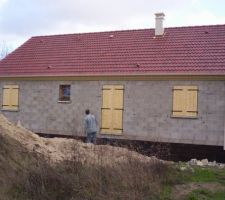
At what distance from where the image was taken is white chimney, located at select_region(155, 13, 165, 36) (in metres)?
25.7

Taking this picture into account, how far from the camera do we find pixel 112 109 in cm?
2380

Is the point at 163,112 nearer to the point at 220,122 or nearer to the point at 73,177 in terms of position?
the point at 220,122

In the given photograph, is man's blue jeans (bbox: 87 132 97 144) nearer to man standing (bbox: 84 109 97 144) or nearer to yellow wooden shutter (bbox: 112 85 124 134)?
man standing (bbox: 84 109 97 144)

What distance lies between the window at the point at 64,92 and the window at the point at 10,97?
2.81 metres

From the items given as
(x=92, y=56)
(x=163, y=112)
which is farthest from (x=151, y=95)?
(x=92, y=56)

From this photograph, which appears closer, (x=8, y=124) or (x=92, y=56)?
(x=8, y=124)

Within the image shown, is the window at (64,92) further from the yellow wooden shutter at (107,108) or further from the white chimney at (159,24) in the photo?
the white chimney at (159,24)

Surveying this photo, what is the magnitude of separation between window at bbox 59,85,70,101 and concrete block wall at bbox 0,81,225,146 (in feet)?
0.61

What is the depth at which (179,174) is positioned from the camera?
12758 mm

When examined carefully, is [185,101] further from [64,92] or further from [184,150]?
[64,92]

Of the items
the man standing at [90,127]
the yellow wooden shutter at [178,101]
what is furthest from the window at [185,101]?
the man standing at [90,127]

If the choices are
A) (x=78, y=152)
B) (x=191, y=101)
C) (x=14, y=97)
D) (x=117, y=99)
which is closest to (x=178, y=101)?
(x=191, y=101)

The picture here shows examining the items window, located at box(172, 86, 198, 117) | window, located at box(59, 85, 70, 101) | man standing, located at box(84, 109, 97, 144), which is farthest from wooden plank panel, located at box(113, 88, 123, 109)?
window, located at box(59, 85, 70, 101)

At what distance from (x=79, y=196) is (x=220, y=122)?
12727mm
